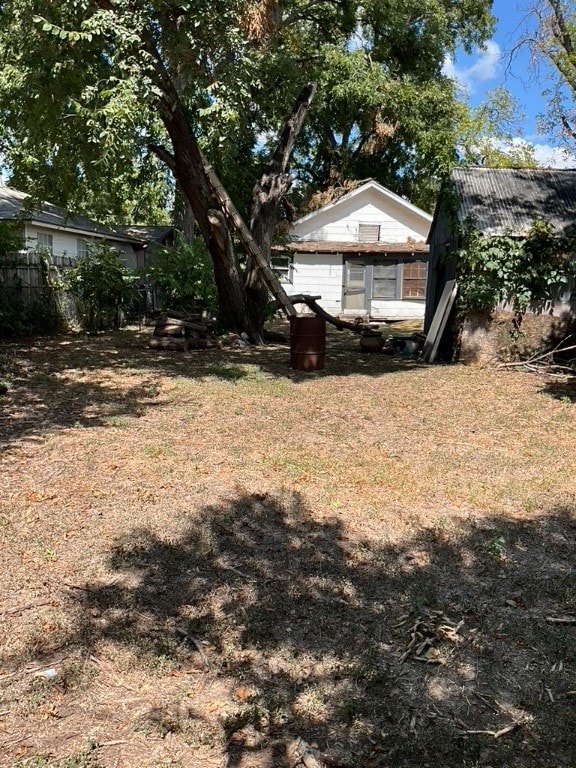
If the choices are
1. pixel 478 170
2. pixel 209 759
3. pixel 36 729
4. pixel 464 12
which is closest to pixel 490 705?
pixel 209 759

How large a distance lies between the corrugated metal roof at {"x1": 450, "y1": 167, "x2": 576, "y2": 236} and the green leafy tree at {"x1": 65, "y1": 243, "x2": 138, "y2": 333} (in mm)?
8276

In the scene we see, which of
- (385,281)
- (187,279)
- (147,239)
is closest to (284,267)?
(385,281)

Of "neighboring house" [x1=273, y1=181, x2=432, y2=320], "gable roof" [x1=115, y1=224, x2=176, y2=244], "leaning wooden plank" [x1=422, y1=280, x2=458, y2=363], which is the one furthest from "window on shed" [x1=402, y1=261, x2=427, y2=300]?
"leaning wooden plank" [x1=422, y1=280, x2=458, y2=363]

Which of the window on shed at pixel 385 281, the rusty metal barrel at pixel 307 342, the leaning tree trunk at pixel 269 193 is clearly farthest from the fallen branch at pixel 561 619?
the window on shed at pixel 385 281

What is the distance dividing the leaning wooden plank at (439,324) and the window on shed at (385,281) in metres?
9.96

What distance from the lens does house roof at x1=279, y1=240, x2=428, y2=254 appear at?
69.7ft

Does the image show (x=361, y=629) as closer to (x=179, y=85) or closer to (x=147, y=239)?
(x=179, y=85)

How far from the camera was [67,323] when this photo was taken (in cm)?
1490

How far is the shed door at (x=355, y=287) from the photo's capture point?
867 inches

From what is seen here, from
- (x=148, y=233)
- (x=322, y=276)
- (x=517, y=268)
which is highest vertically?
(x=148, y=233)

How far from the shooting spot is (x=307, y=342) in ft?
34.0

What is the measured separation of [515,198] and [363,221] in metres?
10.1

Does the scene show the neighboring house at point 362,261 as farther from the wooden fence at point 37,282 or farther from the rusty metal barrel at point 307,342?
the rusty metal barrel at point 307,342

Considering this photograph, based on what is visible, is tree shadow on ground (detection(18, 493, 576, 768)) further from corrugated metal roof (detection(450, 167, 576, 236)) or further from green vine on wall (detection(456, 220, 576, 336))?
corrugated metal roof (detection(450, 167, 576, 236))
